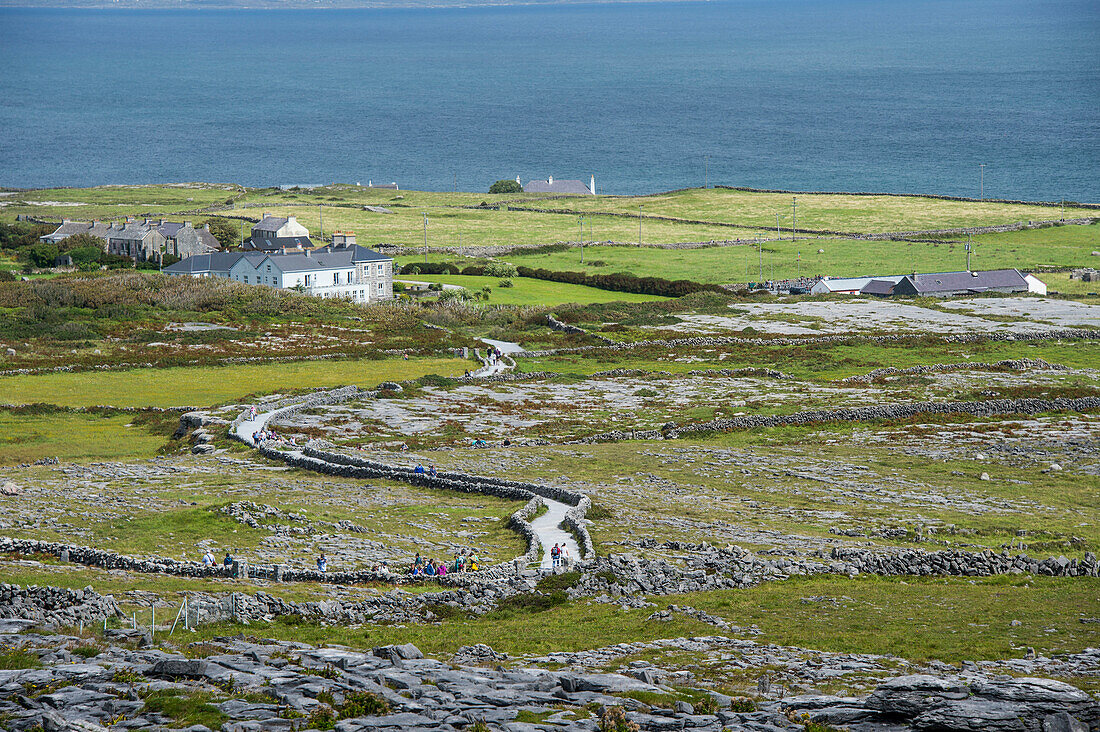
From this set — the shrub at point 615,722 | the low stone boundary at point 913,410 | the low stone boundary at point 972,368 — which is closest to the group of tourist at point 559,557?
the shrub at point 615,722

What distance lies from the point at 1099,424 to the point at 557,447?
28.8m

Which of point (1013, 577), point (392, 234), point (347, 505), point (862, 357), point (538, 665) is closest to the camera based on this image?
point (538, 665)

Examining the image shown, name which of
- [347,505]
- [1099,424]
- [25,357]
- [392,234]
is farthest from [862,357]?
[392,234]

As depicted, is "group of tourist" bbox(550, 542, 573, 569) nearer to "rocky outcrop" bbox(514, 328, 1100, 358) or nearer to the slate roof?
"rocky outcrop" bbox(514, 328, 1100, 358)

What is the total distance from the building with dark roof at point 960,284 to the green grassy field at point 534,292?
1018 inches

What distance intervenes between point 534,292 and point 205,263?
34143mm

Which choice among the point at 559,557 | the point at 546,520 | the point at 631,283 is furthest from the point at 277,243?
the point at 559,557

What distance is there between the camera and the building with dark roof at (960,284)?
115 meters

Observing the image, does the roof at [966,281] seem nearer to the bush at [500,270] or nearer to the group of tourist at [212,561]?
the bush at [500,270]

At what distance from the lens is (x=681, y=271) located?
12950cm

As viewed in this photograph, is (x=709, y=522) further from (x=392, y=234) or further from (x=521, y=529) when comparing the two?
(x=392, y=234)

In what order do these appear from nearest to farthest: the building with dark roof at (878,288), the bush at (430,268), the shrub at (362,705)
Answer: the shrub at (362,705), the building with dark roof at (878,288), the bush at (430,268)

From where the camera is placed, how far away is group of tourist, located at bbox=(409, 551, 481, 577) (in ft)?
106

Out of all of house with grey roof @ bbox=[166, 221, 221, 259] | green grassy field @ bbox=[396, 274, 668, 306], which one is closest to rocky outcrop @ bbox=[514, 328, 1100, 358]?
green grassy field @ bbox=[396, 274, 668, 306]
